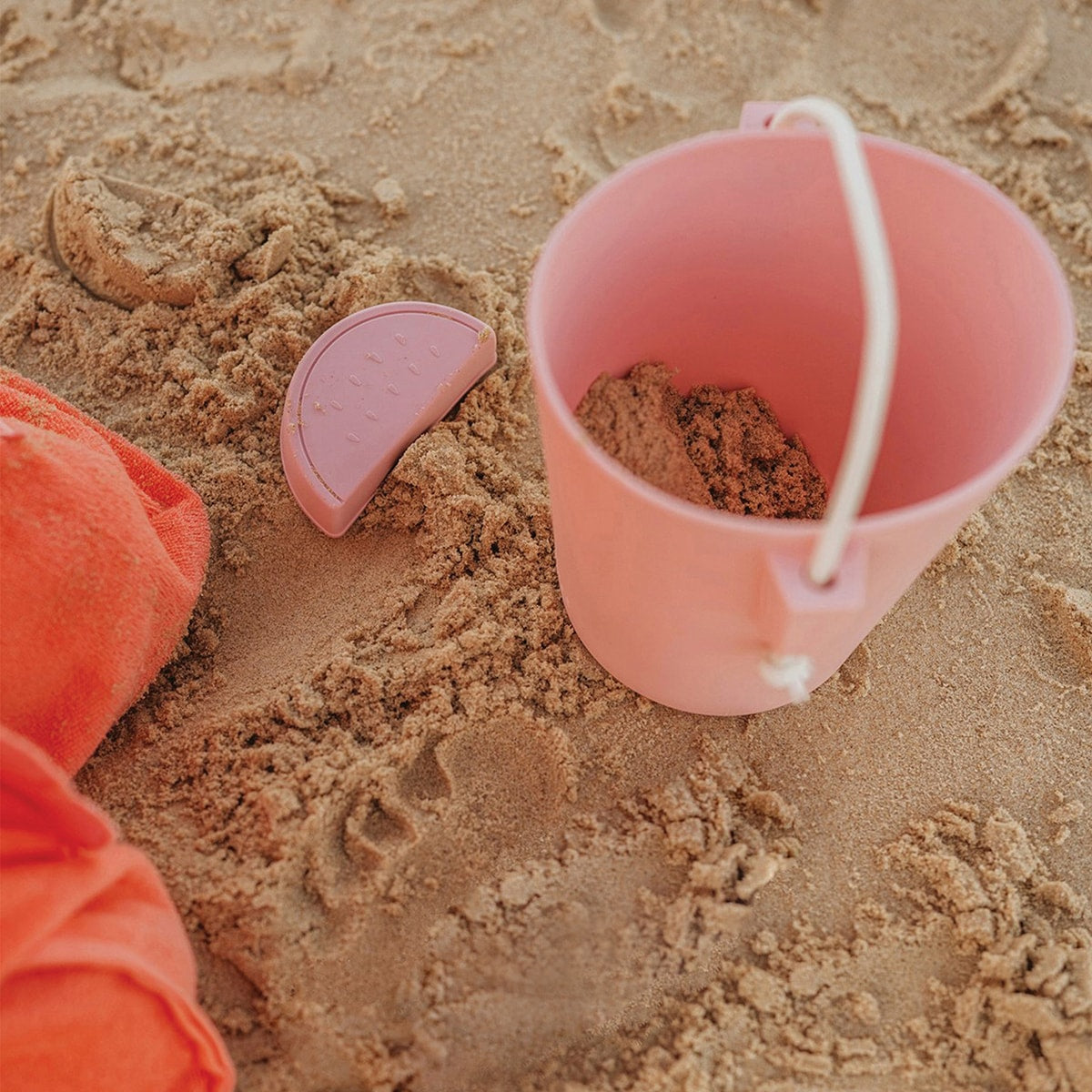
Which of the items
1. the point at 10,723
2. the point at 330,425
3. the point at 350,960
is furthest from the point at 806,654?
the point at 10,723

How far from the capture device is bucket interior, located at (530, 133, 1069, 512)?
2.83 feet

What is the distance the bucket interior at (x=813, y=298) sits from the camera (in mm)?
861

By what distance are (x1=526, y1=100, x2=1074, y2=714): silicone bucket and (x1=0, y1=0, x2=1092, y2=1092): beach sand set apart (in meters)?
0.13

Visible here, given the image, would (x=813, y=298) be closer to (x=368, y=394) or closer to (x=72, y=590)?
(x=368, y=394)

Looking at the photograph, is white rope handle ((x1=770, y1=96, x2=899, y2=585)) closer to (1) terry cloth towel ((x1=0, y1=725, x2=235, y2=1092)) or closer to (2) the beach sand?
(2) the beach sand

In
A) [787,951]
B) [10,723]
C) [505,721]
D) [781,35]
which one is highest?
[781,35]

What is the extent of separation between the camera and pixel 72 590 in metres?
0.96

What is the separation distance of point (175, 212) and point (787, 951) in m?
1.11

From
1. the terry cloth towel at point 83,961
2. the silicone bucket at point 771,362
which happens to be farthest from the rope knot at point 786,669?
the terry cloth towel at point 83,961

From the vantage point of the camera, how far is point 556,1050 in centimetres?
91

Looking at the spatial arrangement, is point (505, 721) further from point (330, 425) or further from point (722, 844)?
point (330, 425)

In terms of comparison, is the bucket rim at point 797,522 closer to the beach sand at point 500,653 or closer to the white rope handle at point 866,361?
the white rope handle at point 866,361

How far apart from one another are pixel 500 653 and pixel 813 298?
0.47 meters

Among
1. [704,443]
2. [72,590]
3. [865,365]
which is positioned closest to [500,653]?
[704,443]
